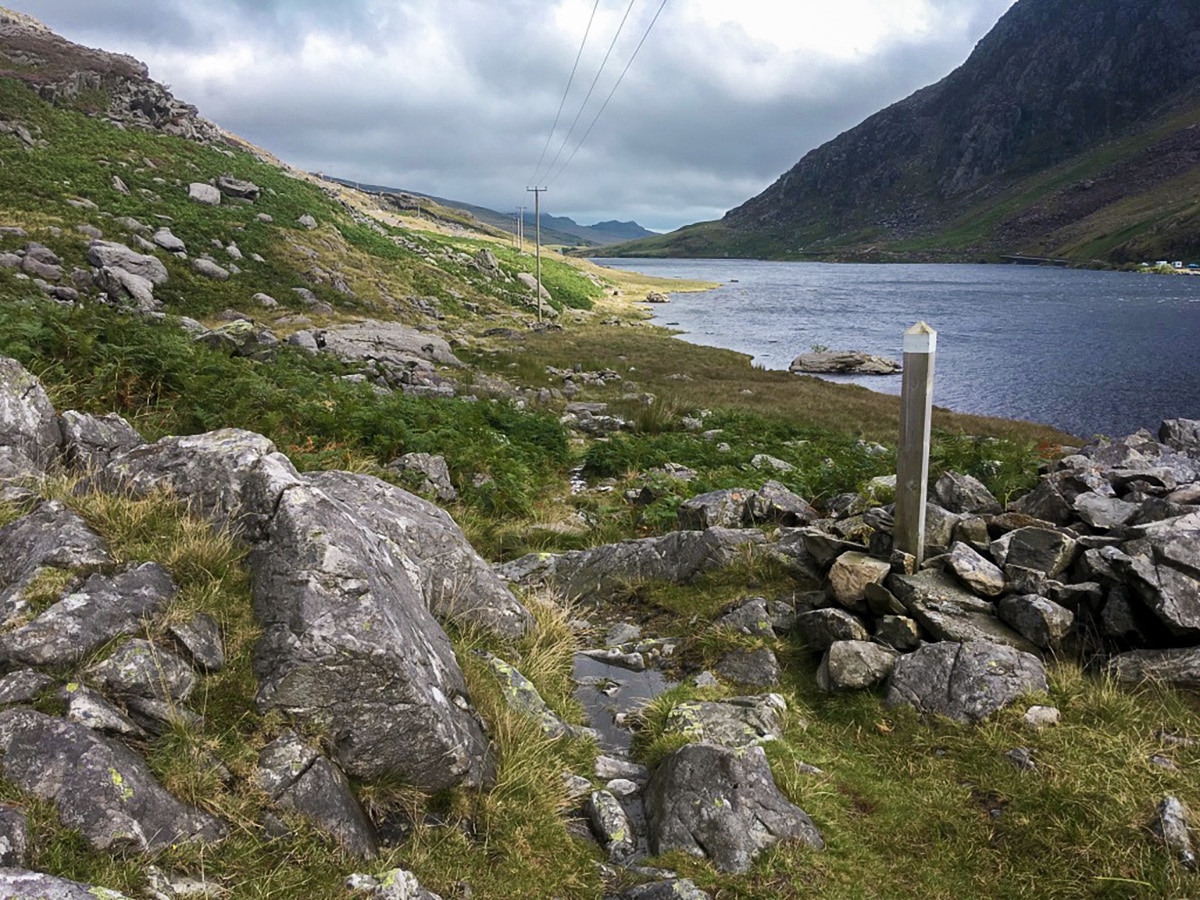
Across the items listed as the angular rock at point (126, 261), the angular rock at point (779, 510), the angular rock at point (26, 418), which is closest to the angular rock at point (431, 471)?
the angular rock at point (779, 510)

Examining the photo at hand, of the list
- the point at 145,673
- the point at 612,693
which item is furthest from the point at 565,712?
the point at 145,673

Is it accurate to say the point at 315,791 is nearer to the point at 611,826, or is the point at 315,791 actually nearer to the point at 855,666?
the point at 611,826

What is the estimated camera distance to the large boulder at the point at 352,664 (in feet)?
13.6

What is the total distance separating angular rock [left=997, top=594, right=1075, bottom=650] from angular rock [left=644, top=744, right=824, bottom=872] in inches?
136

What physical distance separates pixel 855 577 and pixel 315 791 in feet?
19.6

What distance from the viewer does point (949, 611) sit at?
23.7ft

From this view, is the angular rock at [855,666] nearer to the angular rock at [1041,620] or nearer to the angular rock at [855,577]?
the angular rock at [855,577]

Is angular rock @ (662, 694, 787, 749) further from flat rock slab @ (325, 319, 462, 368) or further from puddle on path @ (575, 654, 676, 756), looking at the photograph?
flat rock slab @ (325, 319, 462, 368)

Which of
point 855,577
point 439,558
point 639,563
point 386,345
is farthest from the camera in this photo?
point 386,345

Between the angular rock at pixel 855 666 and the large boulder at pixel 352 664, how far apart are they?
3.70 metres

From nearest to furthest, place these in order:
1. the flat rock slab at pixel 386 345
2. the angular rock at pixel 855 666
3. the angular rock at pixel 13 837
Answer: the angular rock at pixel 13 837 → the angular rock at pixel 855 666 → the flat rock slab at pixel 386 345

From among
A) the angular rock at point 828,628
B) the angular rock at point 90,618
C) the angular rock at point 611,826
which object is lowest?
the angular rock at point 611,826

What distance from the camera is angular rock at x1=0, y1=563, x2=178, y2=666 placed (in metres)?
3.74

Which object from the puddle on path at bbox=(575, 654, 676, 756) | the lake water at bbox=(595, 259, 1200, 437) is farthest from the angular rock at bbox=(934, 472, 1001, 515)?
the lake water at bbox=(595, 259, 1200, 437)
